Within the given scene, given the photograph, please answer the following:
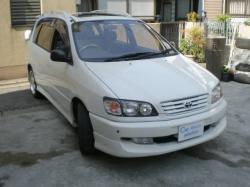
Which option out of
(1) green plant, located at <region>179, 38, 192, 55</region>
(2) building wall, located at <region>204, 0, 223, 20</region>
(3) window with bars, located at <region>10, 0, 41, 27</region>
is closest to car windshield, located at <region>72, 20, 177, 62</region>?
(3) window with bars, located at <region>10, 0, 41, 27</region>

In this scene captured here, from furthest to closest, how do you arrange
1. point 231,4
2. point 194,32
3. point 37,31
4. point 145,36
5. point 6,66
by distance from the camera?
point 231,4 → point 194,32 → point 6,66 → point 37,31 → point 145,36

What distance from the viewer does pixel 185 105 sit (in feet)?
14.1

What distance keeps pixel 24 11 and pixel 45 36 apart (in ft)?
9.79

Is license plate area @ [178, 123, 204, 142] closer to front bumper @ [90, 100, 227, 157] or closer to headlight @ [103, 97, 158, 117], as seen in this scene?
front bumper @ [90, 100, 227, 157]

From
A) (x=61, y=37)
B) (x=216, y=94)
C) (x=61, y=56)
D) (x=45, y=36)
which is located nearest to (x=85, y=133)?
(x=61, y=56)

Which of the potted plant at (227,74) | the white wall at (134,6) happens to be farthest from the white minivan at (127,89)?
the white wall at (134,6)

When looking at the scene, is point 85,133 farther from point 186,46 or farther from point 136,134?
point 186,46

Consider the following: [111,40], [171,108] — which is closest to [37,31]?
[111,40]

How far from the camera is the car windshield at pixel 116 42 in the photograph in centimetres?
515

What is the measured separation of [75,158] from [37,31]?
3162 millimetres

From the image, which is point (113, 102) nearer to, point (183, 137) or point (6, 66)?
point (183, 137)

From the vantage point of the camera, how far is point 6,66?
9.12 metres

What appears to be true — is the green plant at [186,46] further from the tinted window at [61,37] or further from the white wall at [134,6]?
the tinted window at [61,37]

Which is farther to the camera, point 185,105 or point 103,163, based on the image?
point 103,163
